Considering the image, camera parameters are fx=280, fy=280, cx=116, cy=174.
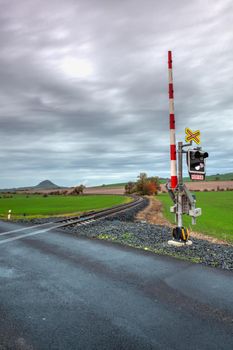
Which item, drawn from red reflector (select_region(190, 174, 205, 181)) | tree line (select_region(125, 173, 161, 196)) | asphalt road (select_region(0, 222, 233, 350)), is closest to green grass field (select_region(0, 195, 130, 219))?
asphalt road (select_region(0, 222, 233, 350))

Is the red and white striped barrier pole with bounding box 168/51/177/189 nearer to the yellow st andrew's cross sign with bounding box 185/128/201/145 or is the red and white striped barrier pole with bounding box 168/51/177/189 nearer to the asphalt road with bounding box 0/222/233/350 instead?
the yellow st andrew's cross sign with bounding box 185/128/201/145

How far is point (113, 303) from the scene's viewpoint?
531cm

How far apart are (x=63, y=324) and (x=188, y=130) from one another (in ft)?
24.5

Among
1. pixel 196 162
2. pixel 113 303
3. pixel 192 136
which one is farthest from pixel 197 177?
pixel 113 303

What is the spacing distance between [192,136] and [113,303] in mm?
6560

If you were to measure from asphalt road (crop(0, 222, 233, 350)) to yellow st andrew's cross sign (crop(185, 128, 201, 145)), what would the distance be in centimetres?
416

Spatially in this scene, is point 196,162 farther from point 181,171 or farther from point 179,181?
point 179,181

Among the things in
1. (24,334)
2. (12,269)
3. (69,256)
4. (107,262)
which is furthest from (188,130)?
(24,334)

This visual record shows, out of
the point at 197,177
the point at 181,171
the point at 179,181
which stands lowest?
the point at 179,181

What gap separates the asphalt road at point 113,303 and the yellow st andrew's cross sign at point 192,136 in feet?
13.7

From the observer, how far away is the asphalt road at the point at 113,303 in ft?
13.3

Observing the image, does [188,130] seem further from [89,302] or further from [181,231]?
[89,302]

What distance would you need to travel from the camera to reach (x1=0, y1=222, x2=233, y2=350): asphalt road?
4043 mm

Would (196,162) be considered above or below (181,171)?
above
